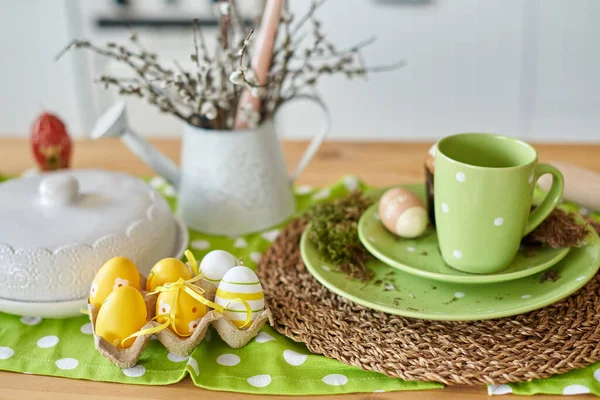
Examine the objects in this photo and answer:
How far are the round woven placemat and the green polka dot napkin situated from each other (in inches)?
0.4

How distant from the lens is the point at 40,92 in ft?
8.16

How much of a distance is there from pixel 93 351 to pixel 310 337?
229 mm

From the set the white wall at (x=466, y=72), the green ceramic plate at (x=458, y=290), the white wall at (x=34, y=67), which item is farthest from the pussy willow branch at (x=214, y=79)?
the white wall at (x=34, y=67)

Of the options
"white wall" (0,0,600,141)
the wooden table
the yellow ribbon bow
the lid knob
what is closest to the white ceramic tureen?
the lid knob

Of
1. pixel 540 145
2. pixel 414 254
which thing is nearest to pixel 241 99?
pixel 414 254

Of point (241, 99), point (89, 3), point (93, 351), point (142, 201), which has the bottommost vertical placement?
point (93, 351)

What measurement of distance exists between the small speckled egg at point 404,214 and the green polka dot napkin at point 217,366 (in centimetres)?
21

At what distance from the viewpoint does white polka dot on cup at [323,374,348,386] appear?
0.61 meters

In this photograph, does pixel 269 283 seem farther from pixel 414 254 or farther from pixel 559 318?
pixel 559 318

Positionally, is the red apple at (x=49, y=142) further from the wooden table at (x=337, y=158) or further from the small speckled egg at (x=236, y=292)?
the small speckled egg at (x=236, y=292)

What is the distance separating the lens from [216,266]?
678 mm

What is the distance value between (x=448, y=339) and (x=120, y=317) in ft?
1.07

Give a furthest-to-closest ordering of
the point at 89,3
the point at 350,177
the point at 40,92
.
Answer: the point at 40,92 < the point at 89,3 < the point at 350,177

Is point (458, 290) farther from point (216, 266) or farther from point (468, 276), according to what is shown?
point (216, 266)
